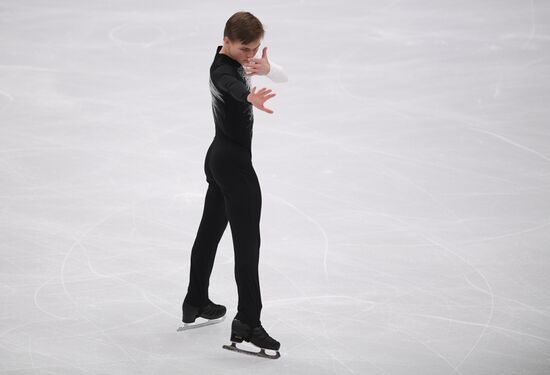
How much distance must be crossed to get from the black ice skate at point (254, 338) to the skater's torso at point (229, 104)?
865mm

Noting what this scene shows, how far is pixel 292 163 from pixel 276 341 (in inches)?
93.0

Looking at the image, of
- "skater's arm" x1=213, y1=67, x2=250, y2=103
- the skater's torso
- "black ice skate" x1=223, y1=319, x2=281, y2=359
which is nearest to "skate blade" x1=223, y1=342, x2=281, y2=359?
"black ice skate" x1=223, y1=319, x2=281, y2=359

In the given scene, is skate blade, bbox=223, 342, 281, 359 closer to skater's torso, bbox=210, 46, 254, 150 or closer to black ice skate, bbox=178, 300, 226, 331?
black ice skate, bbox=178, 300, 226, 331

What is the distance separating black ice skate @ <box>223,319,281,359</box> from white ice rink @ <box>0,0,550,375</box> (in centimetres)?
5

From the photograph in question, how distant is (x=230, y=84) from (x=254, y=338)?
123 cm

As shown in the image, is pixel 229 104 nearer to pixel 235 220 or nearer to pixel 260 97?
pixel 260 97

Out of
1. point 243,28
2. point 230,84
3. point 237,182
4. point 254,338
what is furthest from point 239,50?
point 254,338

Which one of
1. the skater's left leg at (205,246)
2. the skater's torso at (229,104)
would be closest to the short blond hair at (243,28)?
the skater's torso at (229,104)

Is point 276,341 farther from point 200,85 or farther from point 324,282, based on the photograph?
point 200,85

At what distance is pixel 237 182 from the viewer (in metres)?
4.12

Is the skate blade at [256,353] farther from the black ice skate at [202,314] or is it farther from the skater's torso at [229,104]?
the skater's torso at [229,104]

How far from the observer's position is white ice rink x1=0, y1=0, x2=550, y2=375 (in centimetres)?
435

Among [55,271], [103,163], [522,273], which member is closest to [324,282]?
[522,273]

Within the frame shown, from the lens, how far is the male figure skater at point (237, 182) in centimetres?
396
